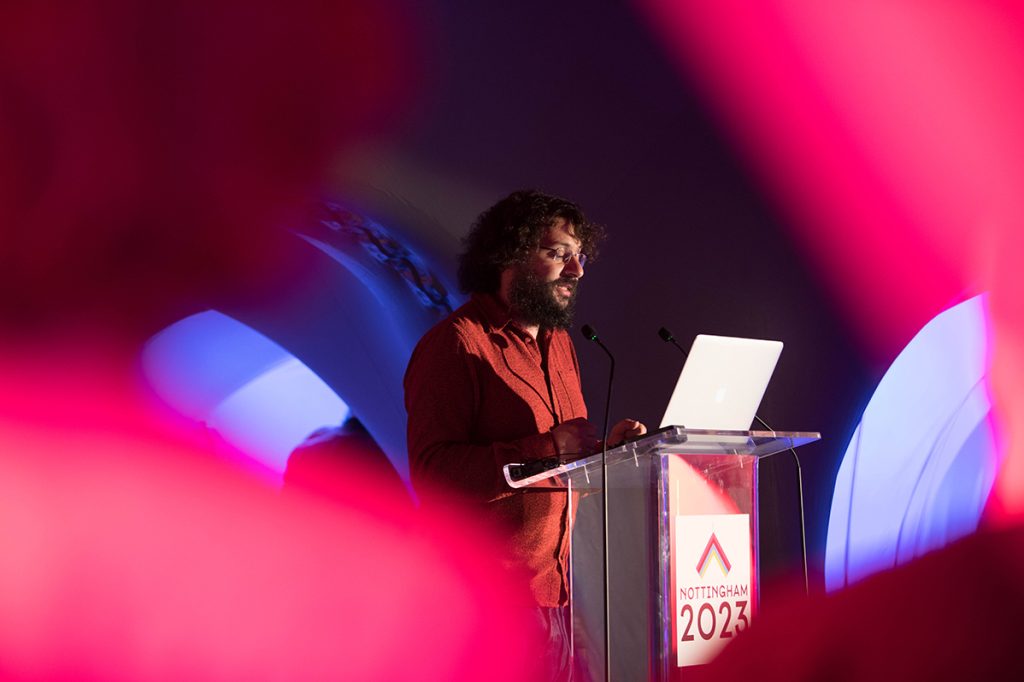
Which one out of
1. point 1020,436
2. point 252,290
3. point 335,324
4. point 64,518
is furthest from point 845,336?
point 64,518

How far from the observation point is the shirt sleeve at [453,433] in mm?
2178

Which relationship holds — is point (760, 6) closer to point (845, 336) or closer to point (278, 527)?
point (845, 336)

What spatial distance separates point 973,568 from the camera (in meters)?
0.94

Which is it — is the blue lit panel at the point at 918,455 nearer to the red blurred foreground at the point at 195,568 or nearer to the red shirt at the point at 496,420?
the red blurred foreground at the point at 195,568

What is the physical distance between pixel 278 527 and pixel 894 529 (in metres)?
2.17

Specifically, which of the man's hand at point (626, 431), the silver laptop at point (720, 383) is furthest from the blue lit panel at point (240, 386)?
the silver laptop at point (720, 383)

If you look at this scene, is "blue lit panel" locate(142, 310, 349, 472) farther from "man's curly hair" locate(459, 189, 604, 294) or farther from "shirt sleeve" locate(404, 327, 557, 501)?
"shirt sleeve" locate(404, 327, 557, 501)

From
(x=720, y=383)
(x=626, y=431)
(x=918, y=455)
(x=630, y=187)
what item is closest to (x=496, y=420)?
(x=626, y=431)

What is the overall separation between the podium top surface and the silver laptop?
0.05m

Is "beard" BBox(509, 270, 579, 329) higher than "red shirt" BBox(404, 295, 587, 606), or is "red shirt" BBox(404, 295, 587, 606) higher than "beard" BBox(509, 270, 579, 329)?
"beard" BBox(509, 270, 579, 329)

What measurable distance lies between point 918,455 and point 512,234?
182 cm

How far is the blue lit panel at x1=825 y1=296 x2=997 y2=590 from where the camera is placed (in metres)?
3.51

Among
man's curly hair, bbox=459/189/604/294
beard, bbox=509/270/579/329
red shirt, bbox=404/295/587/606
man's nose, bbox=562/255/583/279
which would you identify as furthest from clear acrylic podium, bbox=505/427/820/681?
man's curly hair, bbox=459/189/604/294

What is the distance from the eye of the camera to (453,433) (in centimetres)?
231
